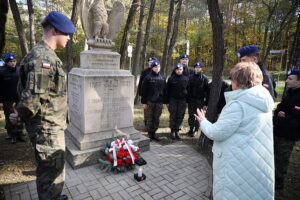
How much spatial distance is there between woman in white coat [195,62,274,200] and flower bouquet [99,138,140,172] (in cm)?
213

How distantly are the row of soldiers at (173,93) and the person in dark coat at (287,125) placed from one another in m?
2.46

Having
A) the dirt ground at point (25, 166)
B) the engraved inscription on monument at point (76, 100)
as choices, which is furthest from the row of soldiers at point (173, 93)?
the engraved inscription on monument at point (76, 100)

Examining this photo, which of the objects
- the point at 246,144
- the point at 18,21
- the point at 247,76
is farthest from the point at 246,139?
the point at 18,21

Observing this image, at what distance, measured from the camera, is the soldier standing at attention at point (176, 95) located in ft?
17.6

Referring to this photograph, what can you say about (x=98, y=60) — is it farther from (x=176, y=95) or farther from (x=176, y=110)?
(x=176, y=110)

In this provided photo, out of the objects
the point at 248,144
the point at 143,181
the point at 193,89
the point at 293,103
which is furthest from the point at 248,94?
the point at 193,89

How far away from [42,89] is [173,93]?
382 cm

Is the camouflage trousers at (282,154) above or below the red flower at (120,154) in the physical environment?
above

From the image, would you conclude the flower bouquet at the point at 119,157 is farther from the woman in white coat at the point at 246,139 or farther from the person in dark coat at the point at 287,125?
the person in dark coat at the point at 287,125

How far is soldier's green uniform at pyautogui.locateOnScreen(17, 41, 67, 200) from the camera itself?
2.03 metres

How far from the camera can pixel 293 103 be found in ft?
10.1

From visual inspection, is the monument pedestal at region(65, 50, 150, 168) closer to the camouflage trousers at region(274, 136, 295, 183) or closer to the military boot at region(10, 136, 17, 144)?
the military boot at region(10, 136, 17, 144)

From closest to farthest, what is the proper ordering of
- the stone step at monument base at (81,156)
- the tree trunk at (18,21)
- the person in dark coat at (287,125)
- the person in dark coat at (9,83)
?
the person in dark coat at (287,125)
the stone step at monument base at (81,156)
the person in dark coat at (9,83)
the tree trunk at (18,21)

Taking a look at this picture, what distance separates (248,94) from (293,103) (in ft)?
6.25
